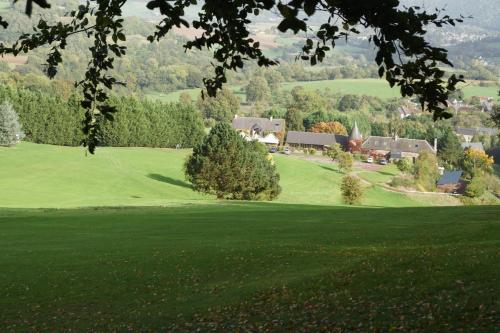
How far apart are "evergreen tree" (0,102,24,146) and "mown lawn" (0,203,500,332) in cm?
7895

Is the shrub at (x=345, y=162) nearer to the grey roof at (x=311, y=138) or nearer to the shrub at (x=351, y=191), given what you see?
the shrub at (x=351, y=191)

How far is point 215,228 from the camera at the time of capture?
36656 millimetres

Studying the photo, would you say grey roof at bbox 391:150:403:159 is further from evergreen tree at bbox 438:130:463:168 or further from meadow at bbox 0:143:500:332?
meadow at bbox 0:143:500:332

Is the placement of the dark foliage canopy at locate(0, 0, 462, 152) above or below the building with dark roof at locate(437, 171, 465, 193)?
above

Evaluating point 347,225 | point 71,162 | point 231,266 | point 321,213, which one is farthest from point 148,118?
point 231,266

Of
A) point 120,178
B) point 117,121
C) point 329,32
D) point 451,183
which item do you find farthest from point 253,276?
point 117,121

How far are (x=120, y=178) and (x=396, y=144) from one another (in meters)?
96.9

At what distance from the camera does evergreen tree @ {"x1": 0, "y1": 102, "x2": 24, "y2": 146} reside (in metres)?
113

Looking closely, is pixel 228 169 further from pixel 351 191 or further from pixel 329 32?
pixel 329 32

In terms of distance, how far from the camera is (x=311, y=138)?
190750mm

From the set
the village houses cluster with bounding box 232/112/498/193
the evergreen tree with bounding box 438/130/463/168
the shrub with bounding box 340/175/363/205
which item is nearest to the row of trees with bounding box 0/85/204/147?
the village houses cluster with bounding box 232/112/498/193

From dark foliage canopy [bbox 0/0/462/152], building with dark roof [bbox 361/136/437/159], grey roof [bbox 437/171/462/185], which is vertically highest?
dark foliage canopy [bbox 0/0/462/152]

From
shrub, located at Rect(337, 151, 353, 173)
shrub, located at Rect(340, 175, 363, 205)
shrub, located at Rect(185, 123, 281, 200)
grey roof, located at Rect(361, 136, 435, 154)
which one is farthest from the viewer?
grey roof, located at Rect(361, 136, 435, 154)

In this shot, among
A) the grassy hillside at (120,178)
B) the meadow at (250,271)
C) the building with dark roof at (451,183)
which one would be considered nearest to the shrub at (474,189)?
the building with dark roof at (451,183)
